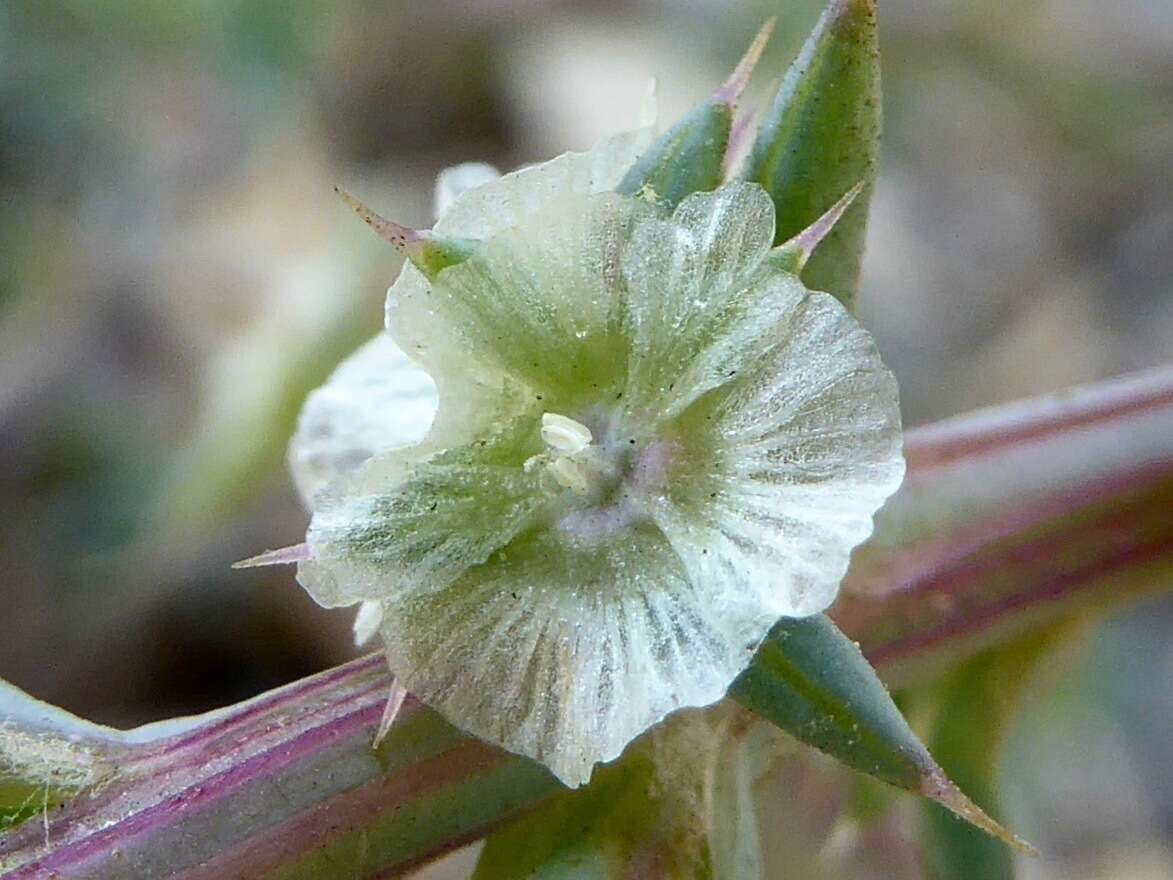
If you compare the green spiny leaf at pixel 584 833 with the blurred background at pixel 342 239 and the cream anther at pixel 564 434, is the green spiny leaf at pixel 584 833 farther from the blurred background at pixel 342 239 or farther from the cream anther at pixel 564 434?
the blurred background at pixel 342 239

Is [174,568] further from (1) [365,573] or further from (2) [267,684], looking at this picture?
(1) [365,573]

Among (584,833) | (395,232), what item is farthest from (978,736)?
(395,232)

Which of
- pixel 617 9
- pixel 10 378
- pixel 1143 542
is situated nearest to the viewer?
pixel 1143 542

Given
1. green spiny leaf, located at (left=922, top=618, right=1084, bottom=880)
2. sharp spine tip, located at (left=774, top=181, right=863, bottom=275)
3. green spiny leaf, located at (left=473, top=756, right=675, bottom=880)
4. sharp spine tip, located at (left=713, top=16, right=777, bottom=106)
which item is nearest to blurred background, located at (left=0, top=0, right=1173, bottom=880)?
green spiny leaf, located at (left=922, top=618, right=1084, bottom=880)

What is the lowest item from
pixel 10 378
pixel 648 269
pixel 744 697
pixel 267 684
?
pixel 267 684

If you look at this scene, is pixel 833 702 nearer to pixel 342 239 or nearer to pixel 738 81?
pixel 738 81

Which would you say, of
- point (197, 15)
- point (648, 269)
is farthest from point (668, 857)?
point (197, 15)
